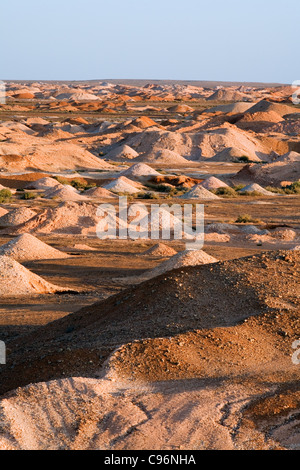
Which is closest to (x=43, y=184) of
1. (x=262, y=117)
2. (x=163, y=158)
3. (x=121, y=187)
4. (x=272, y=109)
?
(x=121, y=187)

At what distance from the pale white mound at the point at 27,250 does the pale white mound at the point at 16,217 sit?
14.9ft

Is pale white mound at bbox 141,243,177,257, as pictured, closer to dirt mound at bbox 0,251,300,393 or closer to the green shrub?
dirt mound at bbox 0,251,300,393

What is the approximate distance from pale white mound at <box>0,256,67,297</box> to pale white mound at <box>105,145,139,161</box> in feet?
96.1

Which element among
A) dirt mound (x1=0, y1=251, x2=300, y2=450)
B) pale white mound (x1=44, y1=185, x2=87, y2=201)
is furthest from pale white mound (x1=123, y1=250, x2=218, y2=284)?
pale white mound (x1=44, y1=185, x2=87, y2=201)

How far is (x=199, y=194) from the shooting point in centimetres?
2622

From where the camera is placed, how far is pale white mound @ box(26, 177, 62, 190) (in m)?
28.0

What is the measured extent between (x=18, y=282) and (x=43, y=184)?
1740cm

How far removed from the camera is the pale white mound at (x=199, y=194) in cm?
2608

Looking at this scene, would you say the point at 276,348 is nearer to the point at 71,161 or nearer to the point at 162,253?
the point at 162,253

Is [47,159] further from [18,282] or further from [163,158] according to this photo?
[18,282]
